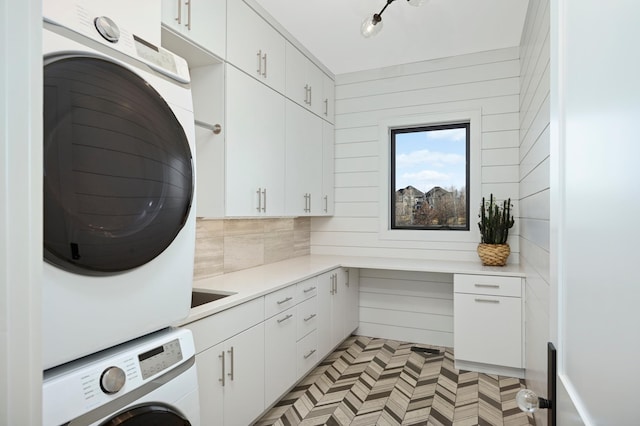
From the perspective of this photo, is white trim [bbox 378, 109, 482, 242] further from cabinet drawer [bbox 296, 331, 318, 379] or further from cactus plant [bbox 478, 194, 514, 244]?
cabinet drawer [bbox 296, 331, 318, 379]

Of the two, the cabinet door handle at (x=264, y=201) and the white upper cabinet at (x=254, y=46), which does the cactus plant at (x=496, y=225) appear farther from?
the white upper cabinet at (x=254, y=46)

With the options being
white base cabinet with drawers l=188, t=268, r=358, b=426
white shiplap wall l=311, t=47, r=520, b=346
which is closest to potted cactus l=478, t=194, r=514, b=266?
white shiplap wall l=311, t=47, r=520, b=346

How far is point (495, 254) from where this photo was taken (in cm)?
290

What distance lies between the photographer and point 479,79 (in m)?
3.23

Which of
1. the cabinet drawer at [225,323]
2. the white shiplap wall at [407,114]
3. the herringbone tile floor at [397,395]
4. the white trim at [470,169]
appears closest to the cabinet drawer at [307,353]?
the herringbone tile floor at [397,395]

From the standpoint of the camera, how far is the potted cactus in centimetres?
291

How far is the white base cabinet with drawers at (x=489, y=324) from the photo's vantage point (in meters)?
2.65

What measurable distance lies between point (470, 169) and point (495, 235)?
0.66 m

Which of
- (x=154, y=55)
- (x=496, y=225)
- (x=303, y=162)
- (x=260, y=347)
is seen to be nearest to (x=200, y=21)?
(x=154, y=55)

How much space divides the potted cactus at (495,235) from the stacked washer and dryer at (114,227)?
2496 millimetres

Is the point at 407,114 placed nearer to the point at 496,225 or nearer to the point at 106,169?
the point at 496,225

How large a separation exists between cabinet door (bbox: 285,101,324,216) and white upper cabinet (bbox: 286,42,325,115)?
0.27ft

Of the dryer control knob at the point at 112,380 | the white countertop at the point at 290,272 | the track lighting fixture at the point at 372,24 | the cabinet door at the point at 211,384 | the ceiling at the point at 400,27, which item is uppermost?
the ceiling at the point at 400,27

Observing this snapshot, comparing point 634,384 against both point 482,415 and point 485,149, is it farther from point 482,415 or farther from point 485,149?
point 485,149
